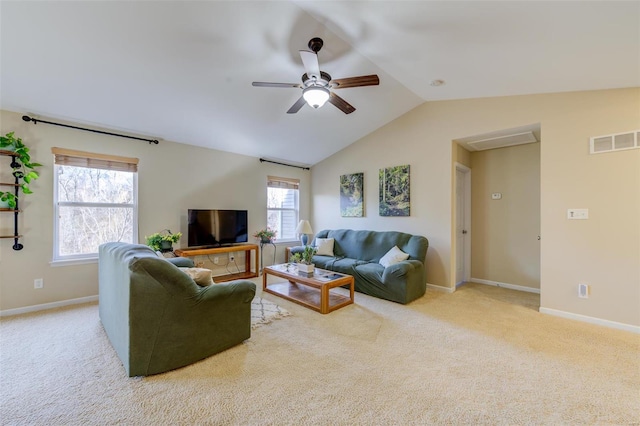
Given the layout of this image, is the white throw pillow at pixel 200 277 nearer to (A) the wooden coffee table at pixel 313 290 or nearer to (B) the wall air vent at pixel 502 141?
(A) the wooden coffee table at pixel 313 290

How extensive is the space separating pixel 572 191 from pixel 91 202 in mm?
6155

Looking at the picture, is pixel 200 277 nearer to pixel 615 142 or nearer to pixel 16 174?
pixel 16 174

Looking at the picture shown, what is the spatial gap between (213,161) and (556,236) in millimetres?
5233

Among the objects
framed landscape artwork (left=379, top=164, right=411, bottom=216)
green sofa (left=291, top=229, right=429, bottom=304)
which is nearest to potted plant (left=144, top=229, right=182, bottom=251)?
green sofa (left=291, top=229, right=429, bottom=304)

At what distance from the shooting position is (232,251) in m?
5.02

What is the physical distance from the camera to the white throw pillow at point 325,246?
5.21 m

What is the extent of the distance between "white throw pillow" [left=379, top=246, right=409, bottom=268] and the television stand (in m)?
2.35

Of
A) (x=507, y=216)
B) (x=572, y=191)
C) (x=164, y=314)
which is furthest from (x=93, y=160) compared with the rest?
(x=507, y=216)

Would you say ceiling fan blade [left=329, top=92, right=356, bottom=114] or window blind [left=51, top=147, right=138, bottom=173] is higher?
ceiling fan blade [left=329, top=92, right=356, bottom=114]

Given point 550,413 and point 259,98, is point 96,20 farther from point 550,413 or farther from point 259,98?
point 550,413

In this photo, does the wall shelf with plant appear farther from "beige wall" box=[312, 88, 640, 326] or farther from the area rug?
"beige wall" box=[312, 88, 640, 326]

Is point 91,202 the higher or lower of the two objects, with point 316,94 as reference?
lower

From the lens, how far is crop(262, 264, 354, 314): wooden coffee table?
338 cm

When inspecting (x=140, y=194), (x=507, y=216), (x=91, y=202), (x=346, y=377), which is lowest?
(x=346, y=377)
